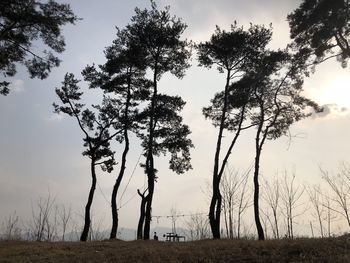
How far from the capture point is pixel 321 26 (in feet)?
66.0

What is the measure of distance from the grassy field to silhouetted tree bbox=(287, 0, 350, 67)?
394 inches

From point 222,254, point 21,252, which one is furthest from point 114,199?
point 222,254

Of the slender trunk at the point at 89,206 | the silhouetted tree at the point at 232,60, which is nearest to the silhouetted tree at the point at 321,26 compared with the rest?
the silhouetted tree at the point at 232,60

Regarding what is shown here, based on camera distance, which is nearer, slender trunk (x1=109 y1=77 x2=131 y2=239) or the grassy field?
the grassy field

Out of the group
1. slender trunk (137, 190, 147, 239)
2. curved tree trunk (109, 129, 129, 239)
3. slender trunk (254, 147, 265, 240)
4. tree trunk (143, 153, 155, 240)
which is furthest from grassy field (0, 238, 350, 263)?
slender trunk (137, 190, 147, 239)

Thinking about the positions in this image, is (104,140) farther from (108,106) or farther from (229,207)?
(229,207)

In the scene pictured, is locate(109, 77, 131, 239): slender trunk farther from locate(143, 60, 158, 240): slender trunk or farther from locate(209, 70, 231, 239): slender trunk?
locate(209, 70, 231, 239): slender trunk

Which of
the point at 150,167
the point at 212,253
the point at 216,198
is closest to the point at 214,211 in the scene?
the point at 216,198

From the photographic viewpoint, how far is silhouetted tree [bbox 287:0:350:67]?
19.2 metres

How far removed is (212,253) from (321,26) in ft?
41.1

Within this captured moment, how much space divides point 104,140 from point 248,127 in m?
8.70

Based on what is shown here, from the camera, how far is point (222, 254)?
13609 mm

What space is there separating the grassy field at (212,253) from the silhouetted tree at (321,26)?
32.8ft

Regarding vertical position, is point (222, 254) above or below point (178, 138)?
below
